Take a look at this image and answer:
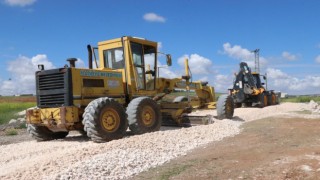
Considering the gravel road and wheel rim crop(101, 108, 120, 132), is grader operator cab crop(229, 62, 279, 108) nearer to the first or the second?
the gravel road

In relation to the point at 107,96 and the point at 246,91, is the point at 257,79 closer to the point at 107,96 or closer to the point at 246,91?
the point at 246,91

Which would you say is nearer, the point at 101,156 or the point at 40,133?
the point at 101,156

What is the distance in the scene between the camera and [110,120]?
11.0 m

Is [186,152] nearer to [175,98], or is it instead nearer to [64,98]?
[64,98]

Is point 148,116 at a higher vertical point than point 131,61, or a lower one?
lower

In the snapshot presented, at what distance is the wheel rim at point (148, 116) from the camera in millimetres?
12156

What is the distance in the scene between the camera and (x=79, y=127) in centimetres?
1155

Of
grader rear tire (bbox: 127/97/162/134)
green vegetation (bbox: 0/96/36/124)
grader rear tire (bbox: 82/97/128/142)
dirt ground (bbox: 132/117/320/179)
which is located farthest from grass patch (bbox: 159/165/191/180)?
green vegetation (bbox: 0/96/36/124)

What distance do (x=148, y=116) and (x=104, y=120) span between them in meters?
1.94

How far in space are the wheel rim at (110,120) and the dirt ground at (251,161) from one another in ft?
9.19

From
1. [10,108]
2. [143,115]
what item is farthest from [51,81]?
[10,108]

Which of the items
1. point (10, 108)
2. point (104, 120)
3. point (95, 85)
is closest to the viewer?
point (104, 120)

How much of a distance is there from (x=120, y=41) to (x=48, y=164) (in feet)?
20.5

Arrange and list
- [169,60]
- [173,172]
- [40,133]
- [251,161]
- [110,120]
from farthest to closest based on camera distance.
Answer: [169,60], [40,133], [110,120], [251,161], [173,172]
